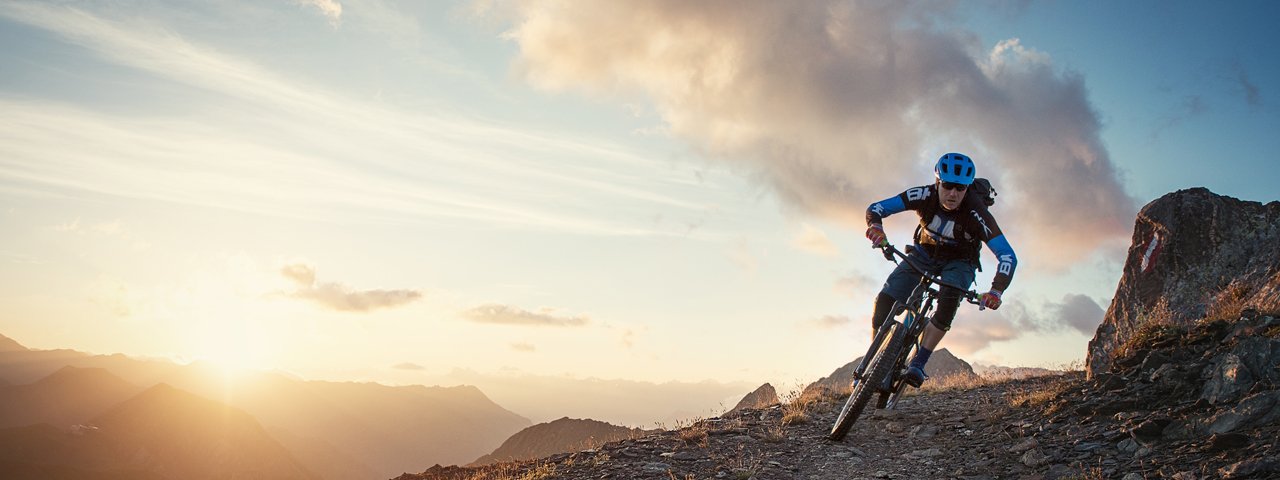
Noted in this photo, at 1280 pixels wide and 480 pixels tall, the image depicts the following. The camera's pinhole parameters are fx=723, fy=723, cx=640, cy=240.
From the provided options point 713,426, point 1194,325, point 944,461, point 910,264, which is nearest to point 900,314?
point 910,264

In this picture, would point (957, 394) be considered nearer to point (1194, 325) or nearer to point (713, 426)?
point (1194, 325)

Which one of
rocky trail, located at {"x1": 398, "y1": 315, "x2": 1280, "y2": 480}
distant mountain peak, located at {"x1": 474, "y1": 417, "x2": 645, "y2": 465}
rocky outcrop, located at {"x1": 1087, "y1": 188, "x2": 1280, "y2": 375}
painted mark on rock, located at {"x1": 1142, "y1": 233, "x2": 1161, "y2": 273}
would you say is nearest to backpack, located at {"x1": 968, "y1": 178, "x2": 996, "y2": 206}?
rocky trail, located at {"x1": 398, "y1": 315, "x2": 1280, "y2": 480}

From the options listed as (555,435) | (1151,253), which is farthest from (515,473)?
(555,435)

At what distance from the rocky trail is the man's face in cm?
340

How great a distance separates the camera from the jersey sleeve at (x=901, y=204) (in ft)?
31.2

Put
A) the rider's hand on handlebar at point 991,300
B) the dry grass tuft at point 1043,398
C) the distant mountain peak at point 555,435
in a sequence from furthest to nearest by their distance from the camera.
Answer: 1. the distant mountain peak at point 555,435
2. the dry grass tuft at point 1043,398
3. the rider's hand on handlebar at point 991,300

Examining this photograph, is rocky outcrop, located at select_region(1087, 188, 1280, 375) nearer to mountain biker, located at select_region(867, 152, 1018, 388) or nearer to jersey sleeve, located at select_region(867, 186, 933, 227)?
mountain biker, located at select_region(867, 152, 1018, 388)

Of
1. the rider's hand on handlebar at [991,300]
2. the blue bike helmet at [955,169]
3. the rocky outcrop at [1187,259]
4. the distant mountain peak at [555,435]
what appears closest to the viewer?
the rider's hand on handlebar at [991,300]

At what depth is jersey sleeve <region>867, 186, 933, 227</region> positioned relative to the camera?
31.2 ft

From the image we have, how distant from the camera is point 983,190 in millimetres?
9602

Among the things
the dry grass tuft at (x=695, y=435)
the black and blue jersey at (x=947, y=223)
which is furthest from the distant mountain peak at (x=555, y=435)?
the black and blue jersey at (x=947, y=223)

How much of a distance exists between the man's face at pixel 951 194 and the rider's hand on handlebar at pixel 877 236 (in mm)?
865

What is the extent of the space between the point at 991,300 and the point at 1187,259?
10.4 m

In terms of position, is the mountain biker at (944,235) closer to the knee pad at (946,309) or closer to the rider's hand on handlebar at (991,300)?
the knee pad at (946,309)
